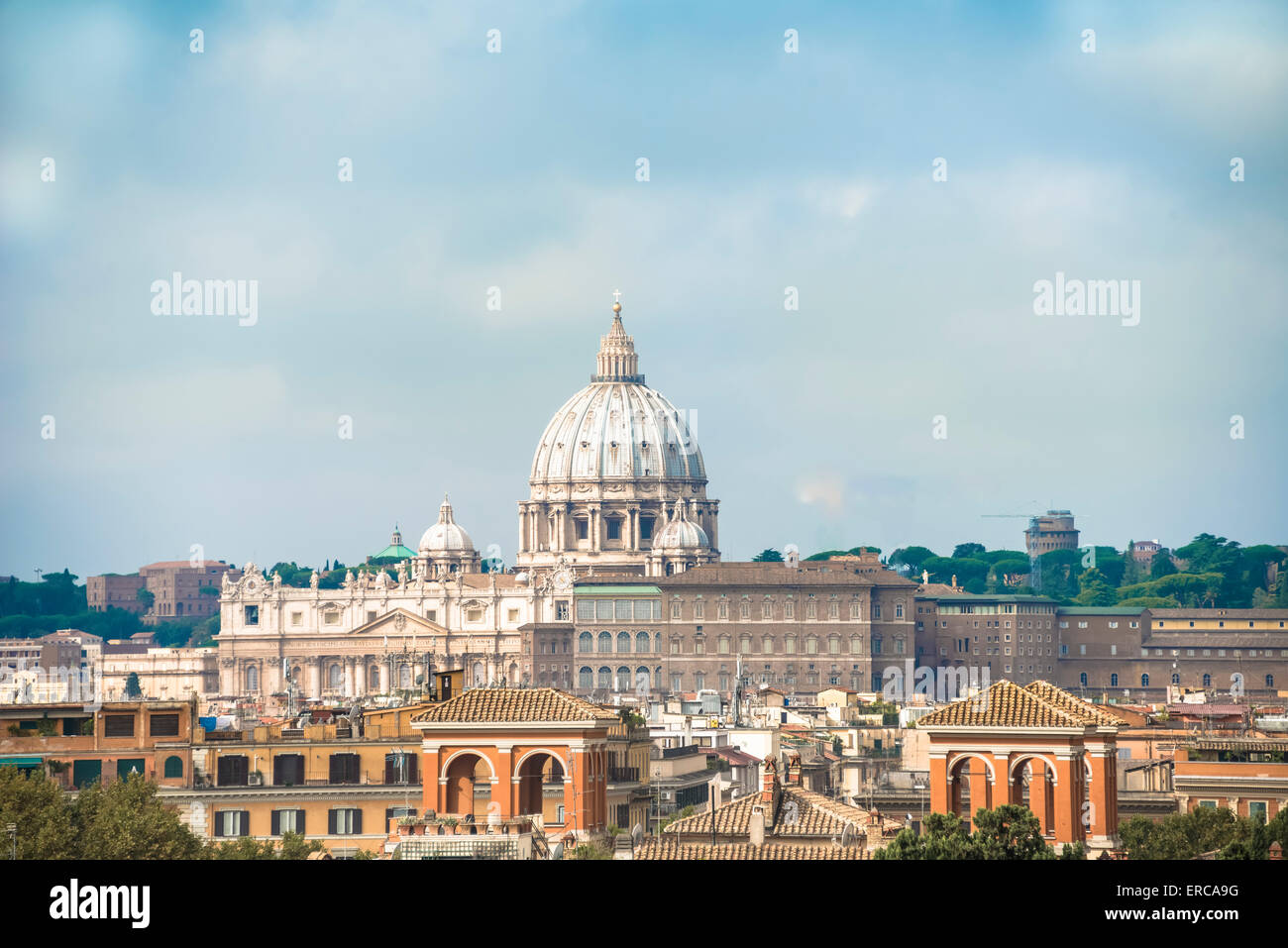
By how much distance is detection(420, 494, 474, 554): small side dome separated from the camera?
19725 centimetres

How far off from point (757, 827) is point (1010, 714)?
3.15m

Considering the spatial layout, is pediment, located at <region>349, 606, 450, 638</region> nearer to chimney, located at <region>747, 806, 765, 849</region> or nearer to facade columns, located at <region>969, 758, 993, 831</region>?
facade columns, located at <region>969, 758, 993, 831</region>

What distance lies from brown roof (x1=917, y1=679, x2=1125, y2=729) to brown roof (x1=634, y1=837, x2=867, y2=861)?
2.17m

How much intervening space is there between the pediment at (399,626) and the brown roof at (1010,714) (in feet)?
484

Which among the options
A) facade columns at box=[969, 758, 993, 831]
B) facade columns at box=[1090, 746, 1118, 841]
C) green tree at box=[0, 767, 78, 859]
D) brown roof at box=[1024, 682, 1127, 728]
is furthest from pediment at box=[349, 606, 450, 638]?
facade columns at box=[1090, 746, 1118, 841]

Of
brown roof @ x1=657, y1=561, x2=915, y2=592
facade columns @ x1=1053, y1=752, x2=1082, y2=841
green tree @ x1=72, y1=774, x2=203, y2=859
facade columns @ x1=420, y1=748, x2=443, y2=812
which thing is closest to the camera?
facade columns @ x1=1053, y1=752, x2=1082, y2=841

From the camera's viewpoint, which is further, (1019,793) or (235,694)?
(235,694)

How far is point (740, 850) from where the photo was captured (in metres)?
30.0

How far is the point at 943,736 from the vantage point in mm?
32000

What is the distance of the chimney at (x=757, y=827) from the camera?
31.0m

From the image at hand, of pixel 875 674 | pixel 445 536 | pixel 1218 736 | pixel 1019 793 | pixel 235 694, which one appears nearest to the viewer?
pixel 1019 793
